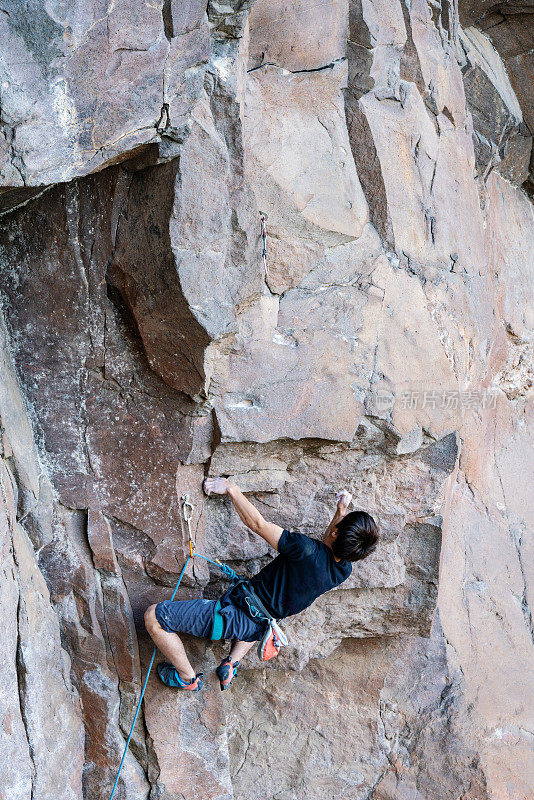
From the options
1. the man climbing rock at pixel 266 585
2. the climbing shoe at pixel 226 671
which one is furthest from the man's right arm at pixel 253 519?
the climbing shoe at pixel 226 671

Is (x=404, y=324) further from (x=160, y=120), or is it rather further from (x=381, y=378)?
(x=160, y=120)

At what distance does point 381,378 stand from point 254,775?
2472 mm

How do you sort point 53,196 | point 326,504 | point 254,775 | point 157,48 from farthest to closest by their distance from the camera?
point 254,775
point 326,504
point 53,196
point 157,48

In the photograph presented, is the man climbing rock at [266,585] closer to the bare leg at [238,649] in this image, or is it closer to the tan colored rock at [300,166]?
the bare leg at [238,649]

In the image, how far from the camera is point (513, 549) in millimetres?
4980

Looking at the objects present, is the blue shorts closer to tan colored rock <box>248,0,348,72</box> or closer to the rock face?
the rock face

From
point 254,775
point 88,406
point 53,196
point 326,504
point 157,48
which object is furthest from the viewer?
point 254,775

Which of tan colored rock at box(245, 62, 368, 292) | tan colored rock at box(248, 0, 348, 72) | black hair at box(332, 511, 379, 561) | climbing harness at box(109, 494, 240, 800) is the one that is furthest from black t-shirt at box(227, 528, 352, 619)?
tan colored rock at box(248, 0, 348, 72)

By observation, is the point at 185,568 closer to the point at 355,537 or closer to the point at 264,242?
the point at 355,537

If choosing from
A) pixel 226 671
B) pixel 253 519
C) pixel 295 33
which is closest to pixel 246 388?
pixel 253 519

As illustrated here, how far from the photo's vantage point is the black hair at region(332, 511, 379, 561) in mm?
3342

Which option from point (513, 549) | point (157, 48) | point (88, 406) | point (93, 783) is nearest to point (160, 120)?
point (157, 48)

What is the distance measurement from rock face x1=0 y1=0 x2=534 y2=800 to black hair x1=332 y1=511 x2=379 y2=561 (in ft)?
1.70

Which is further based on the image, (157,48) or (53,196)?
(53,196)
